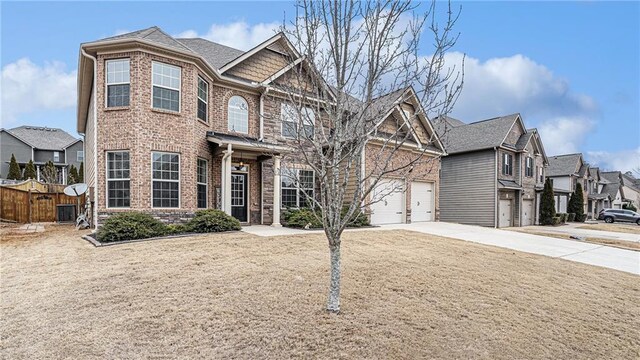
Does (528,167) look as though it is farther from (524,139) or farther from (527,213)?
(527,213)

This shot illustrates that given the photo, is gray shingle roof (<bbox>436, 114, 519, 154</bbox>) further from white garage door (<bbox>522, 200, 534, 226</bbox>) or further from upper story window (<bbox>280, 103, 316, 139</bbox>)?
upper story window (<bbox>280, 103, 316, 139</bbox>)

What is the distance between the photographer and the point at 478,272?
674 cm

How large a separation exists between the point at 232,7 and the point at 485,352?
8901 mm

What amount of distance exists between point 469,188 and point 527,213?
6.60 meters

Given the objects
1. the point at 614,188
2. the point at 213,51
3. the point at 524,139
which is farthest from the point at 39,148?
the point at 614,188

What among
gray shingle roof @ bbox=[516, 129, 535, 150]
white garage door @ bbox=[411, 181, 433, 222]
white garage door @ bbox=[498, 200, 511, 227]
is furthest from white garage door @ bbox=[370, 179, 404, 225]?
gray shingle roof @ bbox=[516, 129, 535, 150]

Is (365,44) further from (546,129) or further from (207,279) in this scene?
(546,129)

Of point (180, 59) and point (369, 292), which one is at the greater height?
point (180, 59)

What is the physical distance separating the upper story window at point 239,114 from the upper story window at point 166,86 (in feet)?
8.21

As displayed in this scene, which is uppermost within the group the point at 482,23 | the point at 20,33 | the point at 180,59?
the point at 20,33

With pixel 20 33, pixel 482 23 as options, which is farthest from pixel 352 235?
pixel 20 33

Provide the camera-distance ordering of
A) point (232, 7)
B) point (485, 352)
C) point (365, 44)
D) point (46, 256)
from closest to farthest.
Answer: point (485, 352), point (365, 44), point (46, 256), point (232, 7)

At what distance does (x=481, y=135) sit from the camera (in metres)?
23.3

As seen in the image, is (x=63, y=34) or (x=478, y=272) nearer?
Result: (x=478, y=272)
